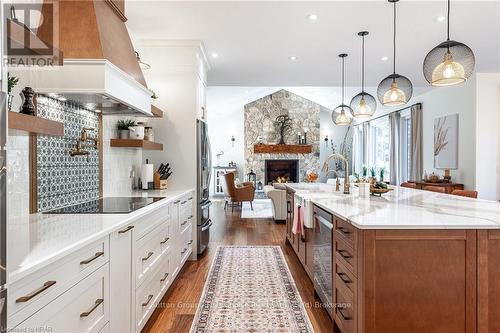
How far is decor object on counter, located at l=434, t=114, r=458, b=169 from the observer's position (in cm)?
623

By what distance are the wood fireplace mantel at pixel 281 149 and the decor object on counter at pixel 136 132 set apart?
8.01 metres

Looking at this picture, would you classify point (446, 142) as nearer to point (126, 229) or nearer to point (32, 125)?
point (126, 229)

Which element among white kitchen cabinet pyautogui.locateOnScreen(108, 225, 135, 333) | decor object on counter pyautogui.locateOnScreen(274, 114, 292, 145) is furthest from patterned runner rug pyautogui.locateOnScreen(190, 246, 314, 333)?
decor object on counter pyautogui.locateOnScreen(274, 114, 292, 145)

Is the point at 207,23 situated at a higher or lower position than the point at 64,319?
higher

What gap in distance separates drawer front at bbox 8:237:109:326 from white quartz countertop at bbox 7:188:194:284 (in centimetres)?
4

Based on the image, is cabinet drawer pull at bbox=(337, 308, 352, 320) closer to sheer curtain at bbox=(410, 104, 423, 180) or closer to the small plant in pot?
the small plant in pot

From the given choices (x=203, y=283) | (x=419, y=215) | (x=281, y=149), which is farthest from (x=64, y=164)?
(x=281, y=149)

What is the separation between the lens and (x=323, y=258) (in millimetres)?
2537

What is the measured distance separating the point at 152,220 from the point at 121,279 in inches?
25.4

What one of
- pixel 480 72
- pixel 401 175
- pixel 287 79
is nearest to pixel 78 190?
pixel 287 79

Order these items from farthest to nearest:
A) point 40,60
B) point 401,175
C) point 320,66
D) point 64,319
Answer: point 401,175, point 320,66, point 40,60, point 64,319

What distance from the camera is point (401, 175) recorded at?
834cm

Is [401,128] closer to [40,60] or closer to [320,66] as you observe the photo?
[320,66]

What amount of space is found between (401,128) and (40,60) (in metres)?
8.40
